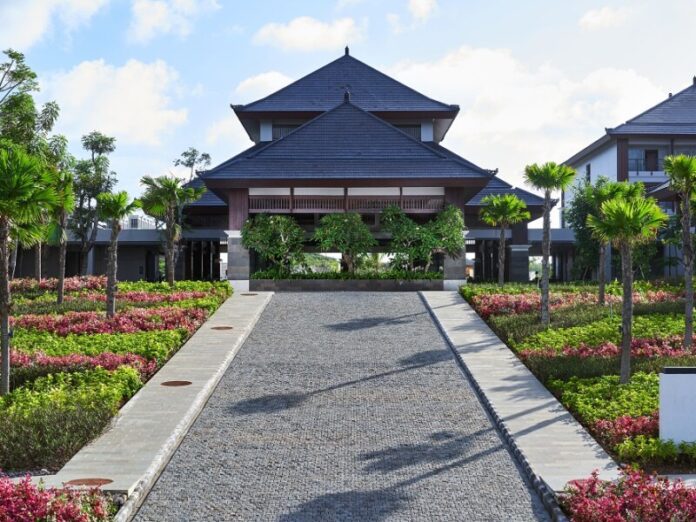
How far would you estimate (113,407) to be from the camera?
12.9 metres

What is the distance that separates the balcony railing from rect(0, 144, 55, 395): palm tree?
18.9m

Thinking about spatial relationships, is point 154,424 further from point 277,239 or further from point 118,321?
point 277,239

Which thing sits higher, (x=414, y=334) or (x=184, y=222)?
(x=184, y=222)

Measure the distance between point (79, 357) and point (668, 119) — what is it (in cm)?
4357

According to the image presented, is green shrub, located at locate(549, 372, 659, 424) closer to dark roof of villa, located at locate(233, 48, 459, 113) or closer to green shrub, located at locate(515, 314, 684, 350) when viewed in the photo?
green shrub, located at locate(515, 314, 684, 350)

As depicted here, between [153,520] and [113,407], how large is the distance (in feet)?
13.6

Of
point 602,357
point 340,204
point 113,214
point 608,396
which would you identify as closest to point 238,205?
point 340,204

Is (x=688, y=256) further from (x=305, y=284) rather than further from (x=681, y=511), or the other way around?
(x=305, y=284)

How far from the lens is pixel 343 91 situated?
43625mm

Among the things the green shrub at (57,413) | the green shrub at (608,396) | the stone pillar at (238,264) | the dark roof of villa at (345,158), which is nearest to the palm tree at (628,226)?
the green shrub at (608,396)

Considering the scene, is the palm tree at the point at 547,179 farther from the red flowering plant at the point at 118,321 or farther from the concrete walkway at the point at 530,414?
the red flowering plant at the point at 118,321

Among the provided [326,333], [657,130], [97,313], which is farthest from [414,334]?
[657,130]

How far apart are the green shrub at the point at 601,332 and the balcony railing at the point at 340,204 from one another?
13.2m

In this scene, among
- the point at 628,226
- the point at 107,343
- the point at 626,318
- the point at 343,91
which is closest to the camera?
the point at 628,226
